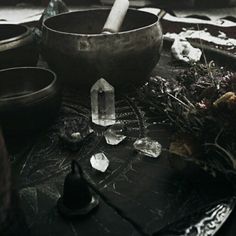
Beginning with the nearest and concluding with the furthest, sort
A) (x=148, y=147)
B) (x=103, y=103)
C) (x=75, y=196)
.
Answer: (x=75, y=196) → (x=148, y=147) → (x=103, y=103)

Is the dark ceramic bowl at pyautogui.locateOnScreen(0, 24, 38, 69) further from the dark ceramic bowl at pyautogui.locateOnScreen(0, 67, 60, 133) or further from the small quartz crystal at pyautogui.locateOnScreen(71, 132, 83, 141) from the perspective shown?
the small quartz crystal at pyautogui.locateOnScreen(71, 132, 83, 141)

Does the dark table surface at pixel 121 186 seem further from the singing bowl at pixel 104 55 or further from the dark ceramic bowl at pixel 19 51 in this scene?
the dark ceramic bowl at pixel 19 51

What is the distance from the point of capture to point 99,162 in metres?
1.11

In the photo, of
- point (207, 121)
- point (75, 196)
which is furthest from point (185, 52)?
point (75, 196)

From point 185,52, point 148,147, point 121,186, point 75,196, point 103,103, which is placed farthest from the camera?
point 185,52

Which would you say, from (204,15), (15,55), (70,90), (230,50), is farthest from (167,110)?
(204,15)

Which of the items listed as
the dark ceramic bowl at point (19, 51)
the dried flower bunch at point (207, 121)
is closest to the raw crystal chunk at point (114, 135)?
the dried flower bunch at point (207, 121)

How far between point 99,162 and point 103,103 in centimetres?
30

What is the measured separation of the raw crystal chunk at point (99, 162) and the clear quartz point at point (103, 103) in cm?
23

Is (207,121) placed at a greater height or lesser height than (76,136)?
greater

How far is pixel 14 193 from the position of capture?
83cm

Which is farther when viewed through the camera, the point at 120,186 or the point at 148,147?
the point at 148,147

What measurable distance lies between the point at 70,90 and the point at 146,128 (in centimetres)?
42

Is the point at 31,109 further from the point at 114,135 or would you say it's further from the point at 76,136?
the point at 114,135
